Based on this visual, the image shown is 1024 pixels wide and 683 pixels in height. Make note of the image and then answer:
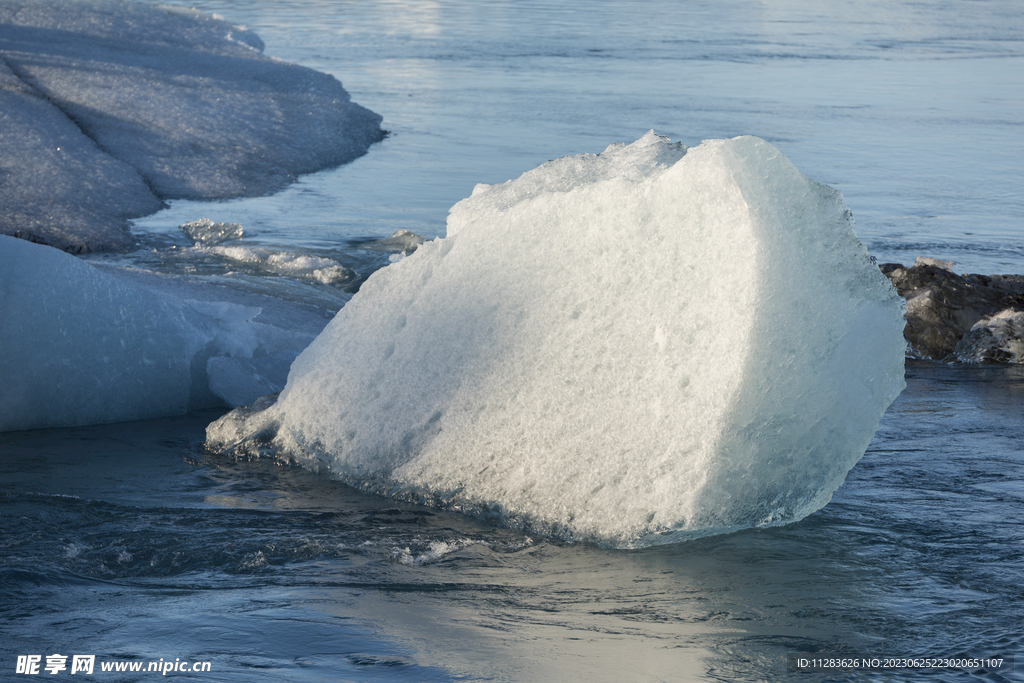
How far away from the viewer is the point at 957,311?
583cm

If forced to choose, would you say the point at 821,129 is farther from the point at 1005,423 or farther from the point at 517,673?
the point at 517,673

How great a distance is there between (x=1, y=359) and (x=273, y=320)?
4.52 ft

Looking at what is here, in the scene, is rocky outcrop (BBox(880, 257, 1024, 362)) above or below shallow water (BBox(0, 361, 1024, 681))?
above

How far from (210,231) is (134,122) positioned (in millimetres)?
2894

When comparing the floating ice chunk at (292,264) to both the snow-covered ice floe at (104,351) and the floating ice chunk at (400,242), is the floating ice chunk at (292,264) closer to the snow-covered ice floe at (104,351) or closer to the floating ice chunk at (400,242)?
the floating ice chunk at (400,242)

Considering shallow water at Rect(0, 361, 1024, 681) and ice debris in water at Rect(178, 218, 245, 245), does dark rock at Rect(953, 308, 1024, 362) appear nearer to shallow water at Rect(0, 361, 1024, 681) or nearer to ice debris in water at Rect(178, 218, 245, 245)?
shallow water at Rect(0, 361, 1024, 681)

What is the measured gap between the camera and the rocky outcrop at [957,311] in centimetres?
548

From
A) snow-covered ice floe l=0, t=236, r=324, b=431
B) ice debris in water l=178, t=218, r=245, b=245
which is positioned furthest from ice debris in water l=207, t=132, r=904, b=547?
ice debris in water l=178, t=218, r=245, b=245

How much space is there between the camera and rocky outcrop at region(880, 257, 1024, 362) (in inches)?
216

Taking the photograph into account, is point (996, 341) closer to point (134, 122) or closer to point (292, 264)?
point (292, 264)

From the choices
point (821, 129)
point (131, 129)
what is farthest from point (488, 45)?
point (131, 129)

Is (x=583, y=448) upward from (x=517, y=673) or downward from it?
upward

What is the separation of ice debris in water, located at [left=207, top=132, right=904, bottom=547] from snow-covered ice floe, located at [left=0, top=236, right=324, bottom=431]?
1.07 m

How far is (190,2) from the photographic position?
28266 millimetres
